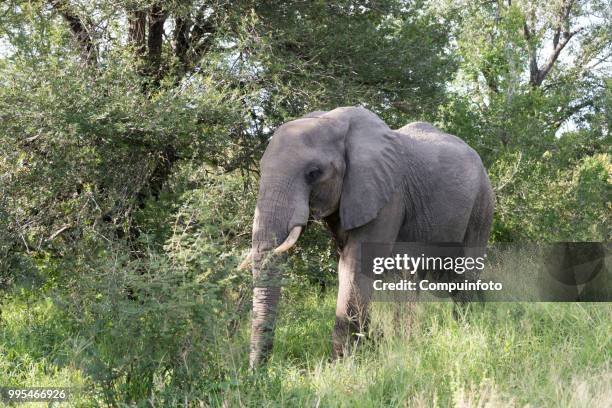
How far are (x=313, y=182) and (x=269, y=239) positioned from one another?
1.91 feet

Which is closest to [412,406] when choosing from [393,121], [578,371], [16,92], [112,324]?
[578,371]

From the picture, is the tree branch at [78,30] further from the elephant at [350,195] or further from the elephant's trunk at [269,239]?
the elephant's trunk at [269,239]

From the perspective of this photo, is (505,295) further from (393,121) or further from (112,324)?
(112,324)

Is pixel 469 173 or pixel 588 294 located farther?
pixel 588 294

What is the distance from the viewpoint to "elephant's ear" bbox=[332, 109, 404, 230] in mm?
5094

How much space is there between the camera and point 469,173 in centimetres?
607

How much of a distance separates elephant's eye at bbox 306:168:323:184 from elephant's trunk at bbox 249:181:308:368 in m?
0.20

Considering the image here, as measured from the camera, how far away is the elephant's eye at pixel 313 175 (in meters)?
4.92

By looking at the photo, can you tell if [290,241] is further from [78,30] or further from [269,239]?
[78,30]

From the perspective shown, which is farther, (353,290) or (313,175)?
(353,290)

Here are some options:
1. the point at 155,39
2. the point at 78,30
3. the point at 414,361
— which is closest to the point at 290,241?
the point at 414,361

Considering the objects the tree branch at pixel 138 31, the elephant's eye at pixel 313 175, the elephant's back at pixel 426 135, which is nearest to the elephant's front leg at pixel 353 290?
the elephant's eye at pixel 313 175

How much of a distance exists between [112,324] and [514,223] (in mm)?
8138

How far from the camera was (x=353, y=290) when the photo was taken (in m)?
→ 5.07
